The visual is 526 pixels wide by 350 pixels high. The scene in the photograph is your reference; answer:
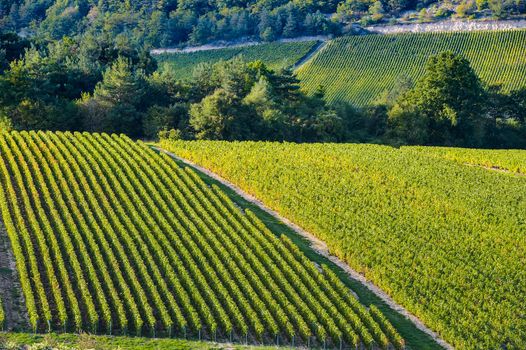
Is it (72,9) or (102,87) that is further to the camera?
(72,9)

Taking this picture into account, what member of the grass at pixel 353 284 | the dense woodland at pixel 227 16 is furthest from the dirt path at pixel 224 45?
the grass at pixel 353 284

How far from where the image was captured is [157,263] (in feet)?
124

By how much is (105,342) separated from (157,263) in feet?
24.7

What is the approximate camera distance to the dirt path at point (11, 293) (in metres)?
32.1

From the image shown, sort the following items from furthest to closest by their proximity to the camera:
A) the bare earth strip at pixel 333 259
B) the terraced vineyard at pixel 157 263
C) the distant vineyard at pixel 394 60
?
the distant vineyard at pixel 394 60 → the bare earth strip at pixel 333 259 → the terraced vineyard at pixel 157 263

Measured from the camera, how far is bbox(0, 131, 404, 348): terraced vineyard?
32719mm

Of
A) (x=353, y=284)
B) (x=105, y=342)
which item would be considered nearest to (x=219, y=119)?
(x=353, y=284)

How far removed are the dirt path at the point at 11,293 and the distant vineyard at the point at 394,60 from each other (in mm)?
68642

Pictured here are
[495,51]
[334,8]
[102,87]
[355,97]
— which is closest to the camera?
[102,87]

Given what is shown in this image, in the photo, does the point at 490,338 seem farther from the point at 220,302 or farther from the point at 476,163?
the point at 476,163

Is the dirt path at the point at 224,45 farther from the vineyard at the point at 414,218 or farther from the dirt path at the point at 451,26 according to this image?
the vineyard at the point at 414,218

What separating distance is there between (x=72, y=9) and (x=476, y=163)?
101 metres

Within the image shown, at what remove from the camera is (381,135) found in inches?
3088

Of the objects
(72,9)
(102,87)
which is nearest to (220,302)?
(102,87)
